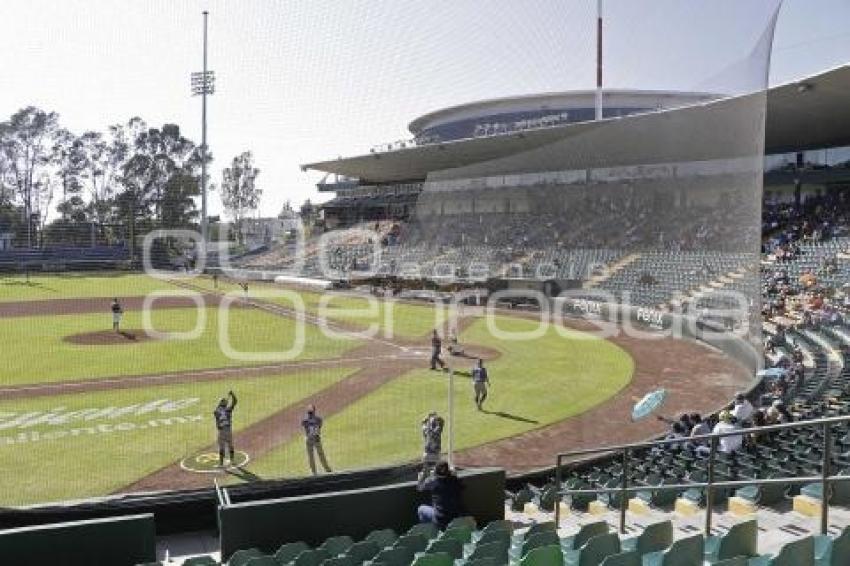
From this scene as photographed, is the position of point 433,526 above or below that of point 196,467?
above

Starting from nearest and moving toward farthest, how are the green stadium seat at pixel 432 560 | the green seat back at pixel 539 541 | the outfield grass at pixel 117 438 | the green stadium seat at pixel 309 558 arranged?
the green stadium seat at pixel 432 560 → the green seat back at pixel 539 541 → the green stadium seat at pixel 309 558 → the outfield grass at pixel 117 438

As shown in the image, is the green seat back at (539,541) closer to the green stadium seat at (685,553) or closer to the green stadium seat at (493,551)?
the green stadium seat at (493,551)

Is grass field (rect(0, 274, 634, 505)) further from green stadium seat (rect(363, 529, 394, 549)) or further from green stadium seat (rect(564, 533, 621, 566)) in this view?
green stadium seat (rect(564, 533, 621, 566))

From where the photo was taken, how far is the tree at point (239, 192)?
4341 centimetres

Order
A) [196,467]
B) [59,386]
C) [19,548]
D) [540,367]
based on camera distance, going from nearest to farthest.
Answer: [19,548] < [196,467] < [59,386] < [540,367]

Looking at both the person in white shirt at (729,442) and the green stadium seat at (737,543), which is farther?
the person in white shirt at (729,442)

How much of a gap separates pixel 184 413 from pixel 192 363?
6220 mm

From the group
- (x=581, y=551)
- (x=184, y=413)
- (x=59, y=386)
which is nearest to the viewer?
(x=581, y=551)

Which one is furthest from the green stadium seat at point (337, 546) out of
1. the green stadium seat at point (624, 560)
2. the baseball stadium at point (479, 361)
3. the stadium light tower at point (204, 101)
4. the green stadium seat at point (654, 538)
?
the stadium light tower at point (204, 101)

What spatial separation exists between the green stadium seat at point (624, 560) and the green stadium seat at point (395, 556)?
179 cm

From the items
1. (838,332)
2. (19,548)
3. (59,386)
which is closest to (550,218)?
(838,332)

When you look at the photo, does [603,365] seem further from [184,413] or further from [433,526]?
[433,526]

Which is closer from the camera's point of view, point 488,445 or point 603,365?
point 488,445

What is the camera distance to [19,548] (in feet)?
27.7
